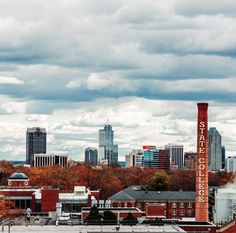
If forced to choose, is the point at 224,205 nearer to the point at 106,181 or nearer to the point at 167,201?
the point at 167,201

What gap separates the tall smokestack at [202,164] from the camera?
106500mm

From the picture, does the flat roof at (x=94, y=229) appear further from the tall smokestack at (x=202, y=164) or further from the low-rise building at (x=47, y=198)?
the low-rise building at (x=47, y=198)

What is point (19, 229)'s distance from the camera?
225 feet

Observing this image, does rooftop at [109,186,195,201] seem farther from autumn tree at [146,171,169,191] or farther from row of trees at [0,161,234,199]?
autumn tree at [146,171,169,191]

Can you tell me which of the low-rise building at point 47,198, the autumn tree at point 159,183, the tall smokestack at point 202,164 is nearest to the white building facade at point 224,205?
the tall smokestack at point 202,164

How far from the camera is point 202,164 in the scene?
107m

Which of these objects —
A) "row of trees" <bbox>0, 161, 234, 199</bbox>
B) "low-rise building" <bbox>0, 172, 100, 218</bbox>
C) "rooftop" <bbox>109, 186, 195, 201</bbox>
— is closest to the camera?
"low-rise building" <bbox>0, 172, 100, 218</bbox>

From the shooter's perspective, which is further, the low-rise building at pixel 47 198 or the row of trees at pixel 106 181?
the row of trees at pixel 106 181

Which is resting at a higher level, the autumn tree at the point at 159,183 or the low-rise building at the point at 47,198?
the autumn tree at the point at 159,183

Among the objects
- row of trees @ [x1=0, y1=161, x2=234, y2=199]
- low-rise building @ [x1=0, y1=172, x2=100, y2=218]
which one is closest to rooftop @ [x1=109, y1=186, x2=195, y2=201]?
low-rise building @ [x1=0, y1=172, x2=100, y2=218]

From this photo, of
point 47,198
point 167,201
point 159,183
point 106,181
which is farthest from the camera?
point 106,181

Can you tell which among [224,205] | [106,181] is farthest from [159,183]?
[224,205]

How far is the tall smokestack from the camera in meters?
106

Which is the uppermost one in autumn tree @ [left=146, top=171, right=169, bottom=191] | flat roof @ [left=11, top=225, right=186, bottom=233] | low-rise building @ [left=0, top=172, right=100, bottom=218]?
autumn tree @ [left=146, top=171, right=169, bottom=191]
